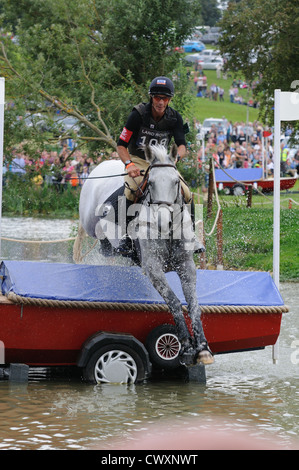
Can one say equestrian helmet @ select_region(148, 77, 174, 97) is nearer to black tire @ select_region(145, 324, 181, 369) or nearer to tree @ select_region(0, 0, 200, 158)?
black tire @ select_region(145, 324, 181, 369)

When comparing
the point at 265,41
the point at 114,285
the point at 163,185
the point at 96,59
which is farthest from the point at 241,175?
the point at 163,185

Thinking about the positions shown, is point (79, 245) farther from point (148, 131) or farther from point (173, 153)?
point (173, 153)

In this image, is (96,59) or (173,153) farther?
(96,59)

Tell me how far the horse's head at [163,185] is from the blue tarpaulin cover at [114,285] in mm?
853

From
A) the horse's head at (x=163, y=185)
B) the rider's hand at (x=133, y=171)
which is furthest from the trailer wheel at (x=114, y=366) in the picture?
the rider's hand at (x=133, y=171)

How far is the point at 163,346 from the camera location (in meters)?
8.30

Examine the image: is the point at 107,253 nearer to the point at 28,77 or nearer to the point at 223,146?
the point at 28,77

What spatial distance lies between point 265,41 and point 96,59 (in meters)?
5.60

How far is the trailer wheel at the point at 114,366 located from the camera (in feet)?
26.3

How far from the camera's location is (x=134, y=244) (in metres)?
8.66

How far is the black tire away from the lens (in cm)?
827

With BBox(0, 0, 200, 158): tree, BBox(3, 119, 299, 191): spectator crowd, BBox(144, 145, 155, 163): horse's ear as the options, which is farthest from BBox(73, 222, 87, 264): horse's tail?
BBox(3, 119, 299, 191): spectator crowd

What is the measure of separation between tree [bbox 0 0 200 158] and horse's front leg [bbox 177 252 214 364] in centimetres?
950

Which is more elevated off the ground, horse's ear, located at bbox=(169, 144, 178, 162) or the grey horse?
horse's ear, located at bbox=(169, 144, 178, 162)
